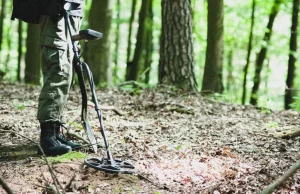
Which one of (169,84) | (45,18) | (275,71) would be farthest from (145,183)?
(275,71)

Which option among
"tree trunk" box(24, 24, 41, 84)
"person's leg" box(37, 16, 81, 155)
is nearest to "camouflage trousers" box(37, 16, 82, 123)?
"person's leg" box(37, 16, 81, 155)

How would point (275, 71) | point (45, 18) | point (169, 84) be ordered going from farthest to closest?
1. point (275, 71)
2. point (169, 84)
3. point (45, 18)

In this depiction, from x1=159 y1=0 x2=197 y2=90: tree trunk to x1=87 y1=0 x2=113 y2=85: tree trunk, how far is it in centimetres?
175

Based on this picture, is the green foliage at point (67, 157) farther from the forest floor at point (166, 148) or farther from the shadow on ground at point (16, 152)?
the shadow on ground at point (16, 152)

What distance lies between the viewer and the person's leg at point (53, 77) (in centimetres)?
387

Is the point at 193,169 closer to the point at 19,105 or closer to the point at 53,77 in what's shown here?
the point at 53,77

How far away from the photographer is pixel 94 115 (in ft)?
20.8

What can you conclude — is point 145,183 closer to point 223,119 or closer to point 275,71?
point 223,119

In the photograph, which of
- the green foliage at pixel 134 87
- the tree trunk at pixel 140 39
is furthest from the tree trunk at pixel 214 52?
the tree trunk at pixel 140 39

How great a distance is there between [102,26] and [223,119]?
4.59 metres

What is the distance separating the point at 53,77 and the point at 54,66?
11 cm

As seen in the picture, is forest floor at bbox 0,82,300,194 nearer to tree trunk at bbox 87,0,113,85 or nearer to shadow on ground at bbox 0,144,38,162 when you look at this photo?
shadow on ground at bbox 0,144,38,162

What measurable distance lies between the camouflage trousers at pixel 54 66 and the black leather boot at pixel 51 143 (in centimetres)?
9

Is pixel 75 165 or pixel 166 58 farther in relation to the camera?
pixel 166 58
